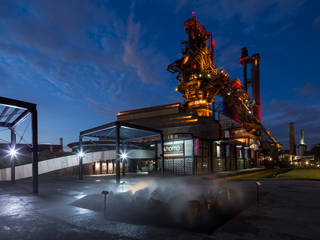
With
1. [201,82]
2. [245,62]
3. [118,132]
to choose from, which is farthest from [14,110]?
[245,62]

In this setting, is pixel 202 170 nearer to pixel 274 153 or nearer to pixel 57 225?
pixel 57 225

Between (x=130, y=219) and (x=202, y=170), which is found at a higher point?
(x=130, y=219)

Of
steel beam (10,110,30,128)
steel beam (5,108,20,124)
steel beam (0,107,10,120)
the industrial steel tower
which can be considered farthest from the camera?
the industrial steel tower

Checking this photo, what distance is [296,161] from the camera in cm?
10500

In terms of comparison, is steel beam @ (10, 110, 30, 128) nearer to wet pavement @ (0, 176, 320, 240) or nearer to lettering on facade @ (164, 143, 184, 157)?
wet pavement @ (0, 176, 320, 240)

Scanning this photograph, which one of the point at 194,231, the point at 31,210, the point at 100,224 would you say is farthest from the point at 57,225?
the point at 194,231

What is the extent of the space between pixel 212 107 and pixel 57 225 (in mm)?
68398

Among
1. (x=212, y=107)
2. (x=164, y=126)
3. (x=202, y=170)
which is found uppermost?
(x=212, y=107)

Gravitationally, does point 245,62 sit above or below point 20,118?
above

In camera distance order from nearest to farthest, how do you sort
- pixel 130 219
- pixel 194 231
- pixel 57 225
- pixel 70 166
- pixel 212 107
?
→ pixel 194 231
pixel 57 225
pixel 130 219
pixel 70 166
pixel 212 107

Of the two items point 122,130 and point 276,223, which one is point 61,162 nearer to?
point 122,130

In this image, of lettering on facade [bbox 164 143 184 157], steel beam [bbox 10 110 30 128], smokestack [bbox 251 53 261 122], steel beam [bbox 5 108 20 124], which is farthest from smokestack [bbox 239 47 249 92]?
steel beam [bbox 5 108 20 124]

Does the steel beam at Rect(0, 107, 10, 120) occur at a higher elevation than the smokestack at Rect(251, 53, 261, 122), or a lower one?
lower

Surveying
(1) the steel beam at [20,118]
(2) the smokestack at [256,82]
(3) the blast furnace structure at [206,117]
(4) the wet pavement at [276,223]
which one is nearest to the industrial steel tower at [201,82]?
(3) the blast furnace structure at [206,117]
